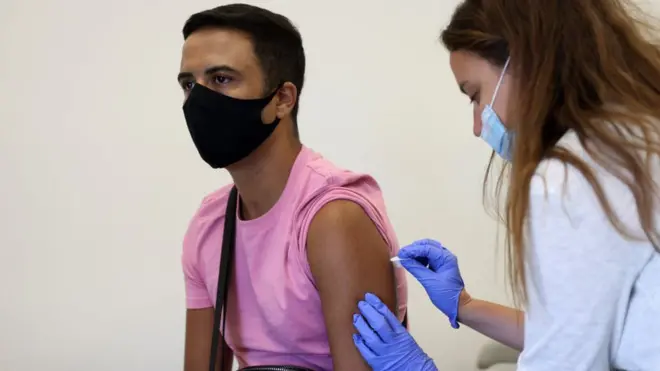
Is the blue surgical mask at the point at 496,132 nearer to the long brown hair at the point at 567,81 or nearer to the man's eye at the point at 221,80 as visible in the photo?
the long brown hair at the point at 567,81

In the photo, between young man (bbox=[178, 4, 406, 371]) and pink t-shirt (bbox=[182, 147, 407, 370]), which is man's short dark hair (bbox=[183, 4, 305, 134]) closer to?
young man (bbox=[178, 4, 406, 371])

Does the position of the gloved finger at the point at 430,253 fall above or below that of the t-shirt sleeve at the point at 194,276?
above

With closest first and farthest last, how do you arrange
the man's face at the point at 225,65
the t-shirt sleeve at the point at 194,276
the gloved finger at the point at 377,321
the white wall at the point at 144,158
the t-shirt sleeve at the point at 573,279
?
1. the t-shirt sleeve at the point at 573,279
2. the gloved finger at the point at 377,321
3. the man's face at the point at 225,65
4. the t-shirt sleeve at the point at 194,276
5. the white wall at the point at 144,158

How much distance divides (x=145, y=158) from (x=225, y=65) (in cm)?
77

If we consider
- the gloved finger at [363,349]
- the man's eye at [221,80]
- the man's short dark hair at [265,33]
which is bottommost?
the gloved finger at [363,349]

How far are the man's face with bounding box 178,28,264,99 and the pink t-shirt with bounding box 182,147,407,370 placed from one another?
0.18 metres

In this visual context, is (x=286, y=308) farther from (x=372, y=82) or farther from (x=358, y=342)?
(x=372, y=82)

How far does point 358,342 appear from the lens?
44.6 inches

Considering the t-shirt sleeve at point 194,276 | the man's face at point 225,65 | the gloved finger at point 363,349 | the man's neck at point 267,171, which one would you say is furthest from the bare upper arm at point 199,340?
the man's face at point 225,65

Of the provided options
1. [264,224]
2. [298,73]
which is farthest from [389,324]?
[298,73]

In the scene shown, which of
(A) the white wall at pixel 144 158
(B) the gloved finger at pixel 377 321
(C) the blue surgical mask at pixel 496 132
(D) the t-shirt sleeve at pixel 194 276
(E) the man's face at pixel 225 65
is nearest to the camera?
(C) the blue surgical mask at pixel 496 132

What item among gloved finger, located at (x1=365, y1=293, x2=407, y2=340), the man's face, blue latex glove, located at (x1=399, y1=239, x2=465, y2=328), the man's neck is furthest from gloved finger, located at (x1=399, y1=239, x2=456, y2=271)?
the man's face

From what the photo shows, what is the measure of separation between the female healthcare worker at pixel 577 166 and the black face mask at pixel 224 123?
428 mm

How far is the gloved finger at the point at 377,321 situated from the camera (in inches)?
43.3
